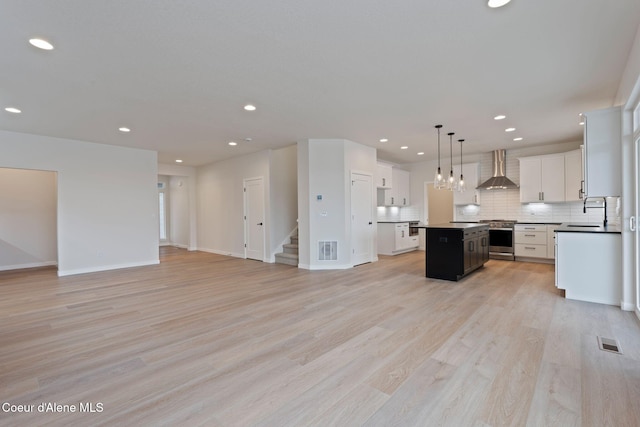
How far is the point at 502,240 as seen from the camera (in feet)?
23.5

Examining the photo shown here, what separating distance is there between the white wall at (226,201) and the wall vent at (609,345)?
19.4 ft

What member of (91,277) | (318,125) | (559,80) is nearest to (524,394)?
(559,80)

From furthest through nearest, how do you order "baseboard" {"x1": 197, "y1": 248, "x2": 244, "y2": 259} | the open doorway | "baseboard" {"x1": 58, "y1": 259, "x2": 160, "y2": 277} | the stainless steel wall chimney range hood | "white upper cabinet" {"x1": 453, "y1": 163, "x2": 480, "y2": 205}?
the open doorway, "baseboard" {"x1": 197, "y1": 248, "x2": 244, "y2": 259}, "white upper cabinet" {"x1": 453, "y1": 163, "x2": 480, "y2": 205}, the stainless steel wall chimney range hood, "baseboard" {"x1": 58, "y1": 259, "x2": 160, "y2": 277}

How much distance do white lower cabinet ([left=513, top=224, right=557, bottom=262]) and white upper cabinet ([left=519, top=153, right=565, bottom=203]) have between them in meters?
0.67

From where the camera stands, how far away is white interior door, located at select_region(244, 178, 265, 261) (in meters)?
7.39

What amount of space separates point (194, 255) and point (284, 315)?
6.12 m

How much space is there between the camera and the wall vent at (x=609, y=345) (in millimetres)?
2547

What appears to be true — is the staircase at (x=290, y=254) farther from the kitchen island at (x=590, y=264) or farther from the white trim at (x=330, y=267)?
the kitchen island at (x=590, y=264)

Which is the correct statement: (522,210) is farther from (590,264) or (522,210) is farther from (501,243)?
(590,264)

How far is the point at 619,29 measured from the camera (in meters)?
2.57

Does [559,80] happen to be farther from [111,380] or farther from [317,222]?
[111,380]

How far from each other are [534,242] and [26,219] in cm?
1193

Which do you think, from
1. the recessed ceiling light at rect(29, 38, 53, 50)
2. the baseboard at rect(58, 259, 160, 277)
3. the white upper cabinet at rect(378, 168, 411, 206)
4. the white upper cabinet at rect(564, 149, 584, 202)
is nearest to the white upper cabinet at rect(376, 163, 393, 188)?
the white upper cabinet at rect(378, 168, 411, 206)

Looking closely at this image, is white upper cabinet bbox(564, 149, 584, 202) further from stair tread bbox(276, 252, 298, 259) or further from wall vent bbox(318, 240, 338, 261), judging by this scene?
stair tread bbox(276, 252, 298, 259)
